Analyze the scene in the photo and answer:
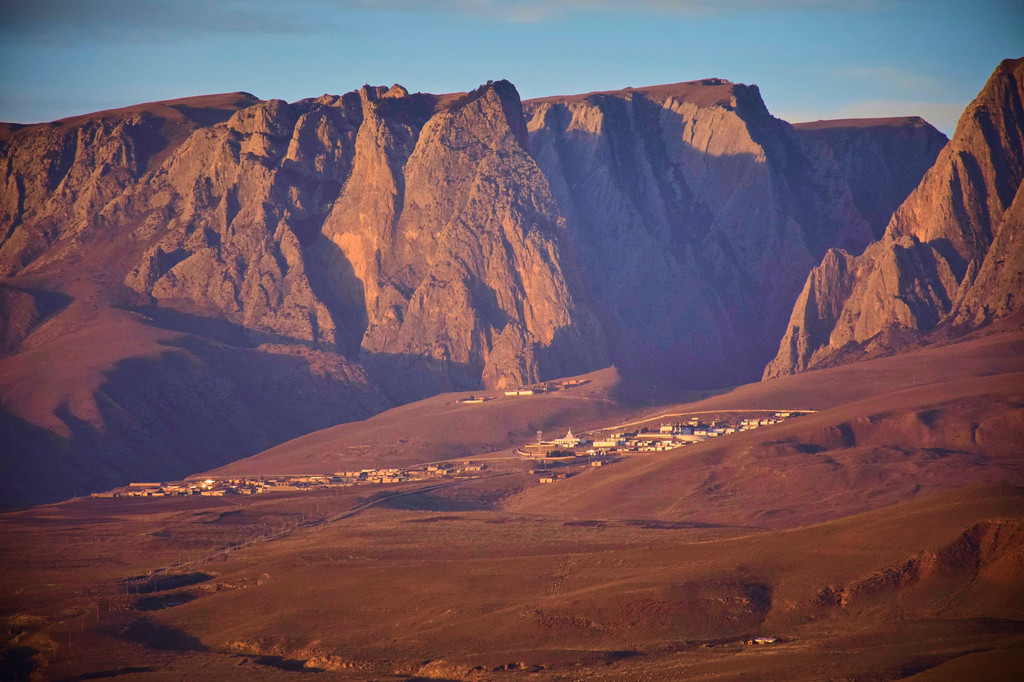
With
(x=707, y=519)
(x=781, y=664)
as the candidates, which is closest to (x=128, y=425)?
(x=707, y=519)

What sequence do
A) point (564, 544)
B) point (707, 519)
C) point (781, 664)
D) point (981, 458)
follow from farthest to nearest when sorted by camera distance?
point (981, 458), point (707, 519), point (564, 544), point (781, 664)

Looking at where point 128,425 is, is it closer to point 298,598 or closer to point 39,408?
point 39,408

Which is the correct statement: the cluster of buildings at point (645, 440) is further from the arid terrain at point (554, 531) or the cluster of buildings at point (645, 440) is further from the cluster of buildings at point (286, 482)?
the cluster of buildings at point (286, 482)

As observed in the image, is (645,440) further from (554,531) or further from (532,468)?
(554,531)

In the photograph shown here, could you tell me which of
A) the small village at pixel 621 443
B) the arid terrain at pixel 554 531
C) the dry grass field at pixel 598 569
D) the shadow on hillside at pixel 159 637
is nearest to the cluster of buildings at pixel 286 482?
the arid terrain at pixel 554 531

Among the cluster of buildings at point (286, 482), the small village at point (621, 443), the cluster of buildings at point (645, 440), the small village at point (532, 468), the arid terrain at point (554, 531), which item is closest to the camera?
the arid terrain at point (554, 531)

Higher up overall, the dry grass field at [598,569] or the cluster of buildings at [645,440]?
the cluster of buildings at [645,440]
